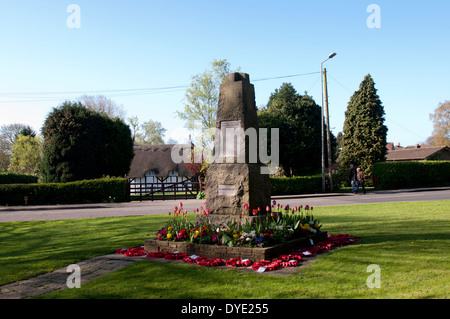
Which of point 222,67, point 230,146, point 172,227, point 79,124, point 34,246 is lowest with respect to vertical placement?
point 34,246

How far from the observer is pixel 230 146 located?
290 inches

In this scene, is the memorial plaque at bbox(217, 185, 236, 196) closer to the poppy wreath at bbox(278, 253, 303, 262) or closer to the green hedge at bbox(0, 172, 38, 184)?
the poppy wreath at bbox(278, 253, 303, 262)

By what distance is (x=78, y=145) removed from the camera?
77.7 feet

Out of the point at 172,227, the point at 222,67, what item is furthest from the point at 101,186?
the point at 172,227

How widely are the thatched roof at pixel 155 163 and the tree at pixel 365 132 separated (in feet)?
60.3

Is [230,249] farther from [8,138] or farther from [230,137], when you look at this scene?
[8,138]

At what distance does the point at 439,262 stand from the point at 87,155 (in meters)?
23.6

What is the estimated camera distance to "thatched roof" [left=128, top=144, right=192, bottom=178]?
39.8 metres

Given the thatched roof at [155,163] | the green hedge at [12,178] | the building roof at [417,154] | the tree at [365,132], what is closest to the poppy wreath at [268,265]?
the tree at [365,132]

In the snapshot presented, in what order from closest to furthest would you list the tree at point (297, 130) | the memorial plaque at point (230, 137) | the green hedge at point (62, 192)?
the memorial plaque at point (230, 137) → the green hedge at point (62, 192) → the tree at point (297, 130)

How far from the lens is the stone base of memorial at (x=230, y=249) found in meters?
5.50

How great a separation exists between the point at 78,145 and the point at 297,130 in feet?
54.9

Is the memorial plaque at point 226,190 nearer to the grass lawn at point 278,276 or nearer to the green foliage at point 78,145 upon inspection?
the grass lawn at point 278,276

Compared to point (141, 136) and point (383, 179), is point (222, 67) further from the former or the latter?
Answer: point (141, 136)
